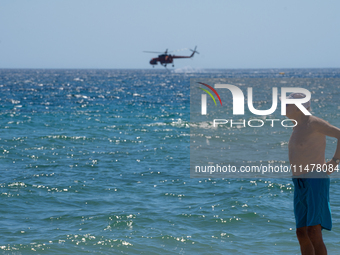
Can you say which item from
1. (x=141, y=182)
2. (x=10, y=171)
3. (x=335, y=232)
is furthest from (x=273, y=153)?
(x=10, y=171)

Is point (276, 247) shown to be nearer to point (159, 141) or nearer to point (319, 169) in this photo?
point (319, 169)

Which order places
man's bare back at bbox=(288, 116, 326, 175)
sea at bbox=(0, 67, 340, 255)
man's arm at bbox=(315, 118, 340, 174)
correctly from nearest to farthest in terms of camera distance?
man's arm at bbox=(315, 118, 340, 174), man's bare back at bbox=(288, 116, 326, 175), sea at bbox=(0, 67, 340, 255)

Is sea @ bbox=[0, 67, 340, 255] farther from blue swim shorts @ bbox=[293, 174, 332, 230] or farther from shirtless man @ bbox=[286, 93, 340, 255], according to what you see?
blue swim shorts @ bbox=[293, 174, 332, 230]

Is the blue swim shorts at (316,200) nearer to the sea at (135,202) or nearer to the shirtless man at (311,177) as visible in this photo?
the shirtless man at (311,177)

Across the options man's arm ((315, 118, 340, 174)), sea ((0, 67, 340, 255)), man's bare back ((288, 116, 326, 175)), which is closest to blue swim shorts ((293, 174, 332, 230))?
man's bare back ((288, 116, 326, 175))

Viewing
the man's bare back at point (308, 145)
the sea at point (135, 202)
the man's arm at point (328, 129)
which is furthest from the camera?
the sea at point (135, 202)

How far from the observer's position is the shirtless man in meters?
4.66

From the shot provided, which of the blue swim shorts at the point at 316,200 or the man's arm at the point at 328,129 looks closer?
the man's arm at the point at 328,129

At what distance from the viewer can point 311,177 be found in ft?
15.3

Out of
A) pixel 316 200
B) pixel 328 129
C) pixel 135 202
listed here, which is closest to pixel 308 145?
pixel 328 129

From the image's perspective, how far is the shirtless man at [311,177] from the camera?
466 cm

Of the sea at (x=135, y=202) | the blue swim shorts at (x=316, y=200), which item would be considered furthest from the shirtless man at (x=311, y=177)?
the sea at (x=135, y=202)

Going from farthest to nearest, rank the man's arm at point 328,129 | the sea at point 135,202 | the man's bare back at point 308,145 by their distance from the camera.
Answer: the sea at point 135,202 < the man's bare back at point 308,145 < the man's arm at point 328,129

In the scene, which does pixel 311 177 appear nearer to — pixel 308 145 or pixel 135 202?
pixel 308 145
